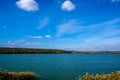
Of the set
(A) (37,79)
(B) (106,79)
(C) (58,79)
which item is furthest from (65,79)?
(B) (106,79)

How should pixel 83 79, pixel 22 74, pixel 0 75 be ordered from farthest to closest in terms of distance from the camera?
pixel 22 74, pixel 0 75, pixel 83 79

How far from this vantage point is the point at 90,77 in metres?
21.6

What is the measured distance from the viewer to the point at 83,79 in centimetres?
2144

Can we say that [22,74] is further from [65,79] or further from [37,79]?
[65,79]

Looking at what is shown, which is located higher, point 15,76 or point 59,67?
point 15,76

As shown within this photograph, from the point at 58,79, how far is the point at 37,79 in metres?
7.03

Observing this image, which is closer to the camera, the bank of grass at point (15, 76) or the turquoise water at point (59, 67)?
the bank of grass at point (15, 76)

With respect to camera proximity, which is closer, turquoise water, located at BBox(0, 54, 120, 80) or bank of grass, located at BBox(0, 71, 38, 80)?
bank of grass, located at BBox(0, 71, 38, 80)

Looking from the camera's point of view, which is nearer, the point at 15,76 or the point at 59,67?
the point at 15,76

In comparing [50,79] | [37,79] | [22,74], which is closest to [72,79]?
[50,79]

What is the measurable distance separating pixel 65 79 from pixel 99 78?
13191 millimetres

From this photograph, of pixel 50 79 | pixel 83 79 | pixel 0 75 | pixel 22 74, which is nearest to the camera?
pixel 83 79

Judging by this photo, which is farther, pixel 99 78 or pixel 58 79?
pixel 58 79

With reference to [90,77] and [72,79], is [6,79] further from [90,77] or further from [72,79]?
[72,79]
